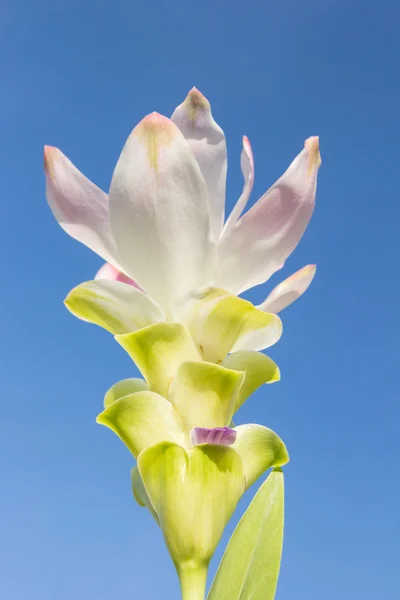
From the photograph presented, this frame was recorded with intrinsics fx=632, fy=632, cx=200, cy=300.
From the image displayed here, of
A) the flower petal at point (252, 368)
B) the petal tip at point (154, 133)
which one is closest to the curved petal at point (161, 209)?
the petal tip at point (154, 133)

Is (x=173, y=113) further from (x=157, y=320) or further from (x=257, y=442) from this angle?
(x=257, y=442)

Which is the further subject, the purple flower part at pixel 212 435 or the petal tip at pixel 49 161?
the petal tip at pixel 49 161

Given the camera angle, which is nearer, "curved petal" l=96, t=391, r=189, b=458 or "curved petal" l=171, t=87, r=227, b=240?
"curved petal" l=96, t=391, r=189, b=458

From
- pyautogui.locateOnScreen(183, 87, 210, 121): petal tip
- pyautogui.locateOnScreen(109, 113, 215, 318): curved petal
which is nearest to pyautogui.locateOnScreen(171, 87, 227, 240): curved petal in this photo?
pyautogui.locateOnScreen(183, 87, 210, 121): petal tip

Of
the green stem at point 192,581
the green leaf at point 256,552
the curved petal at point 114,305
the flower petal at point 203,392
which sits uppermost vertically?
the curved petal at point 114,305

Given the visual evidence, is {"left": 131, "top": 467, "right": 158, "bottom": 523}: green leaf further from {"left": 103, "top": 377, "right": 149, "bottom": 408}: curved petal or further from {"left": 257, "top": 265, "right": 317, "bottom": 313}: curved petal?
{"left": 257, "top": 265, "right": 317, "bottom": 313}: curved petal

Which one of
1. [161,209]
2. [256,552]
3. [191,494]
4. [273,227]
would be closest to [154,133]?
[161,209]

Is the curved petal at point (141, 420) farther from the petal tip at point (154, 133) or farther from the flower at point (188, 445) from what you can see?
the petal tip at point (154, 133)
